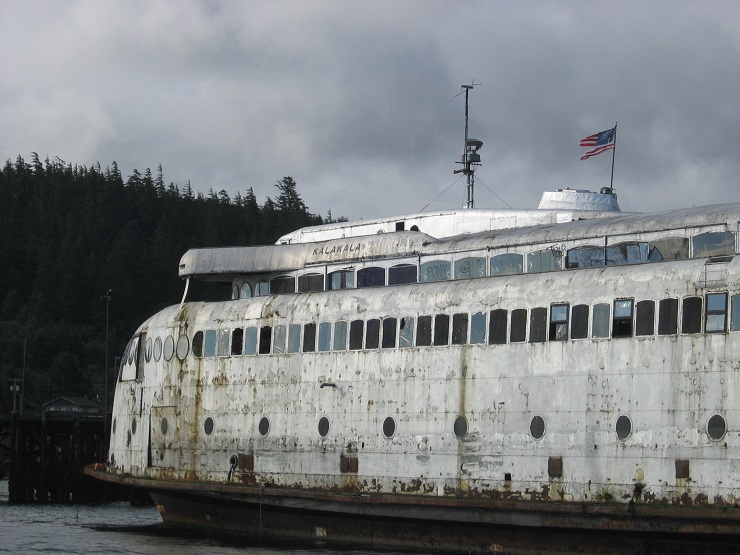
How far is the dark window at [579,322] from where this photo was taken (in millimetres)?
22062

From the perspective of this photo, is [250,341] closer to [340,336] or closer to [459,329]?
[340,336]

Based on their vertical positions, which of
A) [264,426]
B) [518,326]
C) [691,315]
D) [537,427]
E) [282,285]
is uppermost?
[282,285]

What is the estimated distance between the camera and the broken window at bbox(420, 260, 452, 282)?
2598 centimetres

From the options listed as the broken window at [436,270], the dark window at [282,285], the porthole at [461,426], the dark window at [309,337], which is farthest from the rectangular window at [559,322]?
the dark window at [282,285]

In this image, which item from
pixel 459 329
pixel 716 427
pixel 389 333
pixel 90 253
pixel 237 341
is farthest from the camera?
pixel 90 253

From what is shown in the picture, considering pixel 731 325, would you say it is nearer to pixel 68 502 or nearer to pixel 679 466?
pixel 679 466

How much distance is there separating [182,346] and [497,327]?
8.96 meters

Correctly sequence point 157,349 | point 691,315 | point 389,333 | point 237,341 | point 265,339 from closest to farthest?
point 691,315
point 389,333
point 265,339
point 237,341
point 157,349

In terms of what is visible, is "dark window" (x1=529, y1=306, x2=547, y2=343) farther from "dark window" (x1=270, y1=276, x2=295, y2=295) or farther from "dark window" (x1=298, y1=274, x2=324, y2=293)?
"dark window" (x1=270, y1=276, x2=295, y2=295)

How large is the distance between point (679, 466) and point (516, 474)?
3.37m

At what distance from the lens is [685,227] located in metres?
22.6

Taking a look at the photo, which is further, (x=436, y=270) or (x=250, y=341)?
(x=250, y=341)

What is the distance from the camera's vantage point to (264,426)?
27281 mm

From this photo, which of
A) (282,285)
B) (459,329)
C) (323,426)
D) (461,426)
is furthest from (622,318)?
(282,285)
